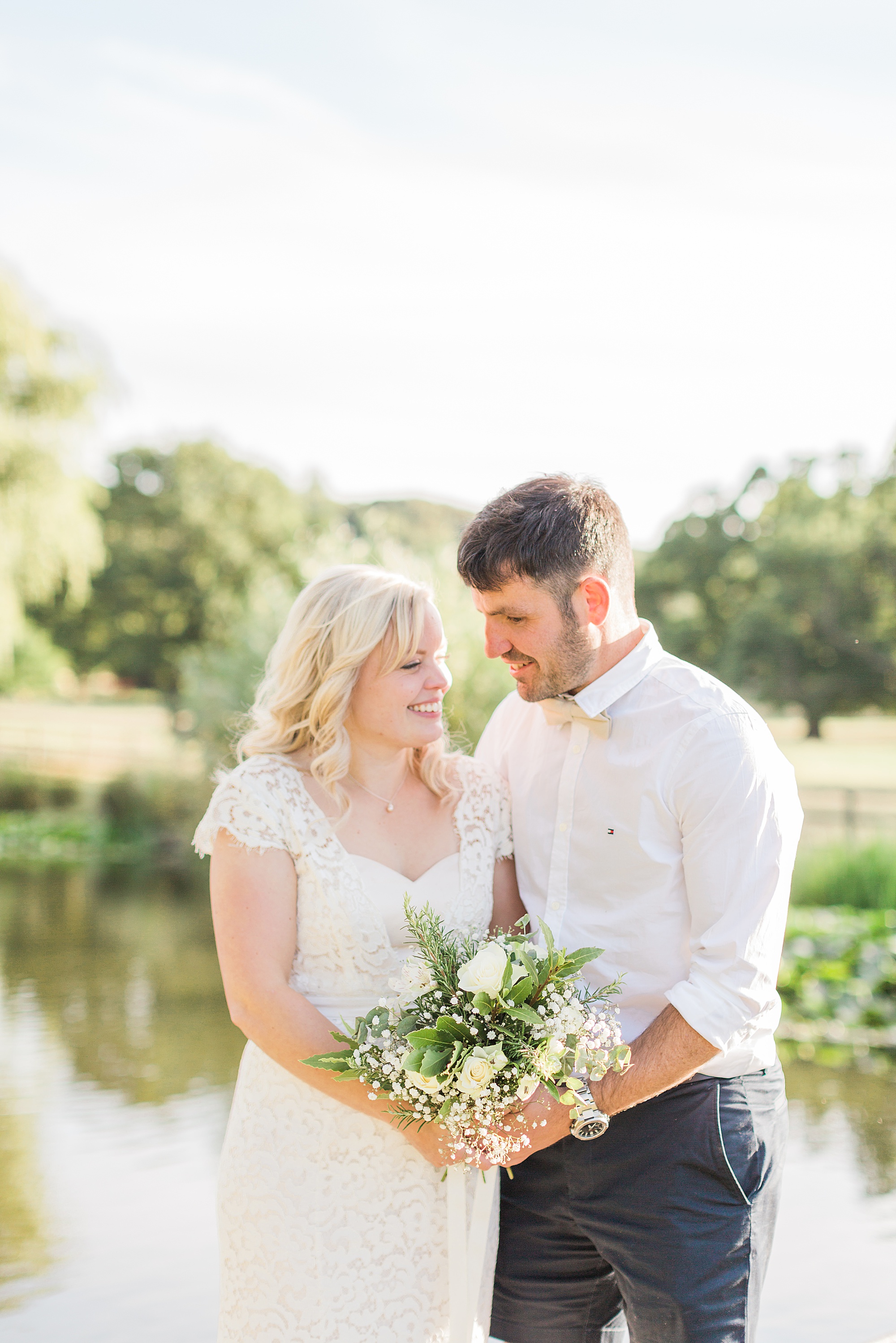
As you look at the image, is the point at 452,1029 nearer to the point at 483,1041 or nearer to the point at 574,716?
the point at 483,1041

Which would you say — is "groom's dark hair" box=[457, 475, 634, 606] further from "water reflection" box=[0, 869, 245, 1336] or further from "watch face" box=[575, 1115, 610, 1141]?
"water reflection" box=[0, 869, 245, 1336]

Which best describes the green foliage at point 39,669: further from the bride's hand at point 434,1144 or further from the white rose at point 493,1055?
the white rose at point 493,1055

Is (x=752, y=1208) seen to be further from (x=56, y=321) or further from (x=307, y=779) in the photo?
(x=56, y=321)

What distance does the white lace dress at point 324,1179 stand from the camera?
7.38 ft

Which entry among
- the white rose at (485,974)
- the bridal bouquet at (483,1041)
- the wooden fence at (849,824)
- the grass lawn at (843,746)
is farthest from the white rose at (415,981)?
the grass lawn at (843,746)

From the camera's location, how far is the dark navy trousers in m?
2.12

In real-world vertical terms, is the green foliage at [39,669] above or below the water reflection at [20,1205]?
below

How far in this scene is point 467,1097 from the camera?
192cm

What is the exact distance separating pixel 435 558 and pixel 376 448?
15277 millimetres

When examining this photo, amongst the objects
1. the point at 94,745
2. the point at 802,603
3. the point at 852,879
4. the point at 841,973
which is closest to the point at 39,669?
the point at 94,745

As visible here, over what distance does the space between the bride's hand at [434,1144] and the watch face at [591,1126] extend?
186mm

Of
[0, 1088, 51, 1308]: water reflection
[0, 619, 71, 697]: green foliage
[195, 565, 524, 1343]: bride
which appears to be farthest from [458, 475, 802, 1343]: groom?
[0, 619, 71, 697]: green foliage

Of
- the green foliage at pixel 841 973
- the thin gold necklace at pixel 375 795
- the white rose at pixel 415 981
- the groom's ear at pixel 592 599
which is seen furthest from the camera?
the green foliage at pixel 841 973

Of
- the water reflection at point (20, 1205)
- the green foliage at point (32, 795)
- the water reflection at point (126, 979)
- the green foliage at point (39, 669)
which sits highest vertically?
the water reflection at point (20, 1205)
